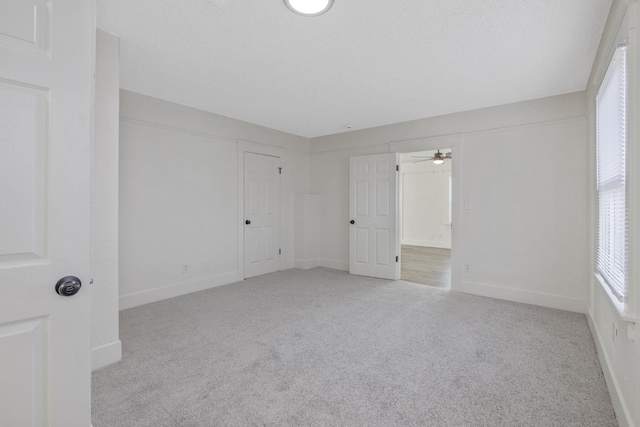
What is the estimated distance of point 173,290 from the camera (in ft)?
13.1

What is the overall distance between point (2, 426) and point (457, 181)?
4.56 m

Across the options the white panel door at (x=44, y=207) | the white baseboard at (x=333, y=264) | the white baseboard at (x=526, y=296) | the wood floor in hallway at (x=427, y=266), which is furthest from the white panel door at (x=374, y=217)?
the white panel door at (x=44, y=207)

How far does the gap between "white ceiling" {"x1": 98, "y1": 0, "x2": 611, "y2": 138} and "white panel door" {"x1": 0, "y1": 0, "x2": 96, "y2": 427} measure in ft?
3.54

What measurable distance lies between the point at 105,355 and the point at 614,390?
135 inches

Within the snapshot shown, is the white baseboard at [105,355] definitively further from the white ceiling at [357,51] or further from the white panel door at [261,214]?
the white panel door at [261,214]

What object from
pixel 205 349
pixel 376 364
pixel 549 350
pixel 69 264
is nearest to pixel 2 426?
pixel 69 264

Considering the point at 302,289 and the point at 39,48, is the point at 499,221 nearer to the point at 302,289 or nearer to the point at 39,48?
the point at 302,289

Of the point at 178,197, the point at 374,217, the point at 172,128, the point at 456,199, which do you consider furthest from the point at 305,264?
the point at 172,128

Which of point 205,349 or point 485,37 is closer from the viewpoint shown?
point 485,37

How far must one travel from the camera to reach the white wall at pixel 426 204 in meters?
8.58

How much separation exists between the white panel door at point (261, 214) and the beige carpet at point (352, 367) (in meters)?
1.37

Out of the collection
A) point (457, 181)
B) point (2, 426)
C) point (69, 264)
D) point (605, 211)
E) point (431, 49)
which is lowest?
point (2, 426)

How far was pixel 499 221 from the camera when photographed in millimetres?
3975

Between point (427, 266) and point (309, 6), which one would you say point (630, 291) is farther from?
point (427, 266)
